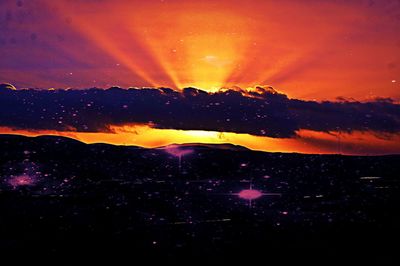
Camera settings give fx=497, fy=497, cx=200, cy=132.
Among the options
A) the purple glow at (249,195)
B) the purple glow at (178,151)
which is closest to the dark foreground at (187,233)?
the purple glow at (249,195)

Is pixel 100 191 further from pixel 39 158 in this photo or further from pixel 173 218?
pixel 39 158

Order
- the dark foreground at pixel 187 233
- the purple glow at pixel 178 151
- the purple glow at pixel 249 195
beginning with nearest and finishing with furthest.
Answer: the dark foreground at pixel 187 233 → the purple glow at pixel 249 195 → the purple glow at pixel 178 151

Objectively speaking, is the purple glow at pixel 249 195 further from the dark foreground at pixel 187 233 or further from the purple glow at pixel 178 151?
the purple glow at pixel 178 151

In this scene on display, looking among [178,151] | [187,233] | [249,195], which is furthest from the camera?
[178,151]

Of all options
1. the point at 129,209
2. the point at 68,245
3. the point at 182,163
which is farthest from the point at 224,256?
the point at 182,163

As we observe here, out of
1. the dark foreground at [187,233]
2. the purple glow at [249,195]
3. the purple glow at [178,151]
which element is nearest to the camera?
the dark foreground at [187,233]

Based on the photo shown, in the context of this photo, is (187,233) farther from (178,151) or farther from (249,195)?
(178,151)

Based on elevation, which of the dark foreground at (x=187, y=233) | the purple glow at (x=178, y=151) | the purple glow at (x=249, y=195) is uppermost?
the purple glow at (x=178, y=151)

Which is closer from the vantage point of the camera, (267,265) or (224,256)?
(267,265)

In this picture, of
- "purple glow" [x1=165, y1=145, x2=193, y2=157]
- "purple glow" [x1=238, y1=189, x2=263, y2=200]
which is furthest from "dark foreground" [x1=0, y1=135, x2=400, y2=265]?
"purple glow" [x1=165, y1=145, x2=193, y2=157]

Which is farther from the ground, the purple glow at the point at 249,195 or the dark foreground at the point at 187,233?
the purple glow at the point at 249,195

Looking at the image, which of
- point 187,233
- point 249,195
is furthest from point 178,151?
point 187,233
